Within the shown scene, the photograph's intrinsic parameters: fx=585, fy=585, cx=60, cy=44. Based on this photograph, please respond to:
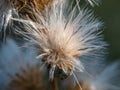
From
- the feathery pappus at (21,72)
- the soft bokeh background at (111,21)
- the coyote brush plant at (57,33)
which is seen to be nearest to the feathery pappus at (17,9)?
the coyote brush plant at (57,33)

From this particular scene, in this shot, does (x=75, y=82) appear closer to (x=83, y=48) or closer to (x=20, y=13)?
(x=83, y=48)

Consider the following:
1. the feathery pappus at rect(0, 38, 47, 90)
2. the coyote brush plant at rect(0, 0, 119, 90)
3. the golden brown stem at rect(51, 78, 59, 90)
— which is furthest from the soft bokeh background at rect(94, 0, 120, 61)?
the golden brown stem at rect(51, 78, 59, 90)

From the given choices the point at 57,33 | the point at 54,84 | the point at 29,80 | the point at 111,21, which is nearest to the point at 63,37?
the point at 57,33

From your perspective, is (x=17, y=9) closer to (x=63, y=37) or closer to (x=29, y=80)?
(x=63, y=37)

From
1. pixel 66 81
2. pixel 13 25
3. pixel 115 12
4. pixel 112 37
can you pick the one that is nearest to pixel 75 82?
pixel 66 81

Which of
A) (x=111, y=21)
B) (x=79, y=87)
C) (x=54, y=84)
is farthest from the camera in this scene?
(x=111, y=21)

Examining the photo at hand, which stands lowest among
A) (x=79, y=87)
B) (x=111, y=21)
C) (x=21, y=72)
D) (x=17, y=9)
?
(x=79, y=87)

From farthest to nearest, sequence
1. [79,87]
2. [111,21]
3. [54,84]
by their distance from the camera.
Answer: [111,21] → [79,87] → [54,84]
